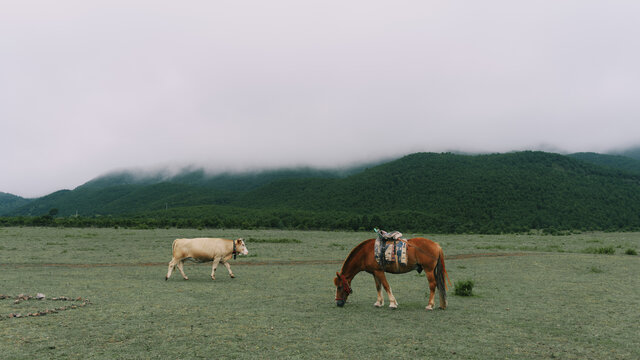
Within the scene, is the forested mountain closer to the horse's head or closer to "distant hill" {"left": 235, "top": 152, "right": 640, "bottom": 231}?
"distant hill" {"left": 235, "top": 152, "right": 640, "bottom": 231}

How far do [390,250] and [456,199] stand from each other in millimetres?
Result: 103585

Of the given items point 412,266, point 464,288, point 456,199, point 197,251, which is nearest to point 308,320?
point 412,266

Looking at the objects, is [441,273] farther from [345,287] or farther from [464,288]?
[464,288]

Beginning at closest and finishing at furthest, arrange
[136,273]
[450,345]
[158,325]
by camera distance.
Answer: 1. [450,345]
2. [158,325]
3. [136,273]

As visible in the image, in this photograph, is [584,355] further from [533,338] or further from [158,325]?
[158,325]

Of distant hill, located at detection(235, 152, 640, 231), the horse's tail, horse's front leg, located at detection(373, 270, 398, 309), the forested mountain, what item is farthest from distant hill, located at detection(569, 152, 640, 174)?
horse's front leg, located at detection(373, 270, 398, 309)

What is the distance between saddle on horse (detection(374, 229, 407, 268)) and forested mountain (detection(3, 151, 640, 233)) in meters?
73.0

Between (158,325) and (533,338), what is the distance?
8.61 metres

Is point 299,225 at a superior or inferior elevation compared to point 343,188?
inferior

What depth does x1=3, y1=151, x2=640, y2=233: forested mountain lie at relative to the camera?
86500 mm

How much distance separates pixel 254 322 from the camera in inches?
371

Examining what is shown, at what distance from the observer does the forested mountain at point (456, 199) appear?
8650 centimetres

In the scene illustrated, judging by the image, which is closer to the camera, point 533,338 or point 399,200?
point 533,338

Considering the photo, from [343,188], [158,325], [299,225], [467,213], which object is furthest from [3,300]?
[343,188]
